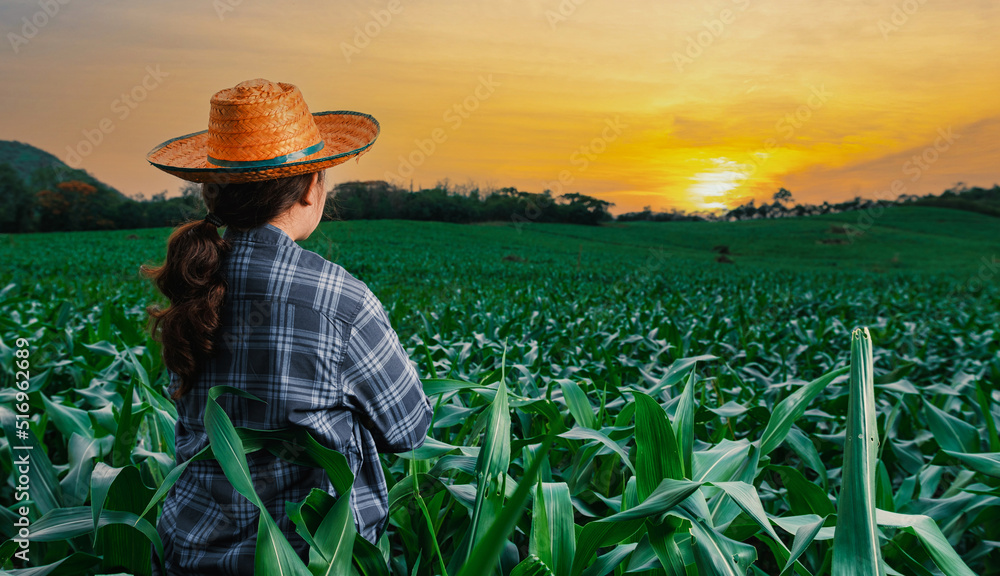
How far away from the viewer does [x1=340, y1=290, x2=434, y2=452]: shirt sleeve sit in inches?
48.8

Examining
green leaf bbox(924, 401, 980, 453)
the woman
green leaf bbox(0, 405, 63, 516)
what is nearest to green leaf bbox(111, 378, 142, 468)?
green leaf bbox(0, 405, 63, 516)

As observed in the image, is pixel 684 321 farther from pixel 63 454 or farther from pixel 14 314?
pixel 14 314

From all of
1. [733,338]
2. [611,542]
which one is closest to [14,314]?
[611,542]

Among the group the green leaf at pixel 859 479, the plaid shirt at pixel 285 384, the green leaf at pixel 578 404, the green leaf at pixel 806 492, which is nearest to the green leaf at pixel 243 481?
the plaid shirt at pixel 285 384

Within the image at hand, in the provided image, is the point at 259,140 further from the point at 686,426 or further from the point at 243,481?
the point at 686,426

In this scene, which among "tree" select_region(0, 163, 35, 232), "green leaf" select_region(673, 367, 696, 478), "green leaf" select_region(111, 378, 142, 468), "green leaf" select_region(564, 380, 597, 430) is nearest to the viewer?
"green leaf" select_region(673, 367, 696, 478)

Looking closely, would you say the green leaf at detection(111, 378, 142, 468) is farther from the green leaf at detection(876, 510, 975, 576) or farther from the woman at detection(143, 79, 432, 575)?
the green leaf at detection(876, 510, 975, 576)

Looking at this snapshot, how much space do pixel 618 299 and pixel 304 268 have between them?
838cm

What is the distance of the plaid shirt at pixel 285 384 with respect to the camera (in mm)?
1207

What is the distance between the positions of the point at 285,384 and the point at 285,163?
51cm

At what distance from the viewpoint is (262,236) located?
129cm

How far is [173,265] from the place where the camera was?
4.15 ft

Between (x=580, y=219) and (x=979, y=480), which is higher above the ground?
(x=580, y=219)

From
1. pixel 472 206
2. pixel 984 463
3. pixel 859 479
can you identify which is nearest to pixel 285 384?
pixel 859 479
